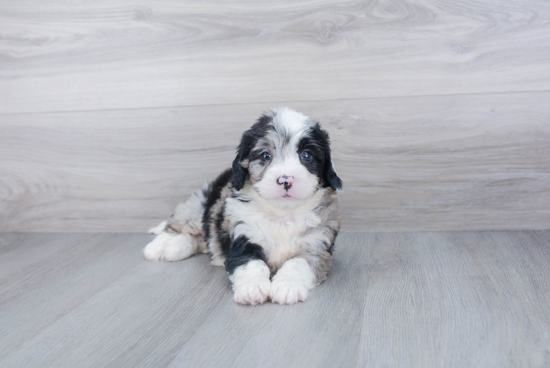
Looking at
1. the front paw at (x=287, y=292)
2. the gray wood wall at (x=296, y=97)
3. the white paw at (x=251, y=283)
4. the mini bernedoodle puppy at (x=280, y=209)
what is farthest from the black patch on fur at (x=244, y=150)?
the gray wood wall at (x=296, y=97)

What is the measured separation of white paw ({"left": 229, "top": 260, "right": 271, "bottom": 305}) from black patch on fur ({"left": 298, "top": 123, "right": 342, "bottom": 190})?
391 mm

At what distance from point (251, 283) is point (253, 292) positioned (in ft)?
0.13

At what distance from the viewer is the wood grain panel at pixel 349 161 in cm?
232

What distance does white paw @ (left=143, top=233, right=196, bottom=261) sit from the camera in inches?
86.1

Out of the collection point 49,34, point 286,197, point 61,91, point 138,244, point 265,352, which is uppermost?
point 49,34

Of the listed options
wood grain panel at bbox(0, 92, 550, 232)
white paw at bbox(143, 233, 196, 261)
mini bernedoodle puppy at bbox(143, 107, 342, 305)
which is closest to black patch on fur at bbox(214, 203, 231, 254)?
mini bernedoodle puppy at bbox(143, 107, 342, 305)

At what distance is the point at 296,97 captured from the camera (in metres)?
2.40

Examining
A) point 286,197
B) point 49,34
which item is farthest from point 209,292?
point 49,34

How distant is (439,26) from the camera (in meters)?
2.27

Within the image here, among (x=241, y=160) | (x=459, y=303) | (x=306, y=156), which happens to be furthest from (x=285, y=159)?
(x=459, y=303)

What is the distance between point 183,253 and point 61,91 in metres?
1.13

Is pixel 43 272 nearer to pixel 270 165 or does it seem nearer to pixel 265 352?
pixel 270 165

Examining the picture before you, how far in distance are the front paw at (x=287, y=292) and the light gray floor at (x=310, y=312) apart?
0.11 ft

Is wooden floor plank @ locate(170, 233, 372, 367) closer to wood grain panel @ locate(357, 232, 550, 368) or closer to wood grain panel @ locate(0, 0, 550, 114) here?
wood grain panel @ locate(357, 232, 550, 368)
